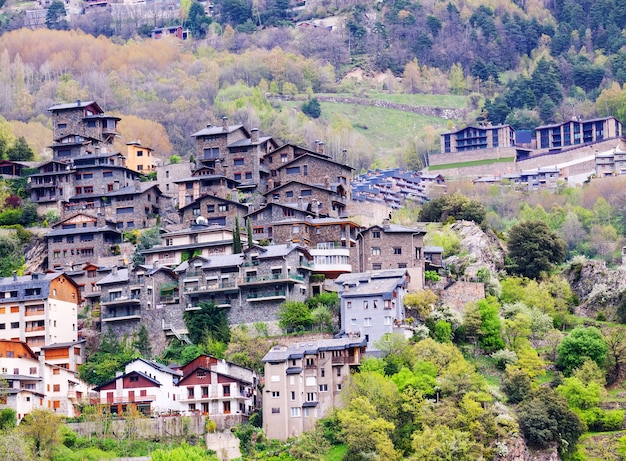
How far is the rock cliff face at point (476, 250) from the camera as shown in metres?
107

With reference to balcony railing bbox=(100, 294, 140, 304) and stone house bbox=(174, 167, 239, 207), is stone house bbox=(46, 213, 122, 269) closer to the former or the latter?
stone house bbox=(174, 167, 239, 207)

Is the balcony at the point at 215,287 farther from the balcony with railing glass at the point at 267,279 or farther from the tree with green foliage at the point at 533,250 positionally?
the tree with green foliage at the point at 533,250

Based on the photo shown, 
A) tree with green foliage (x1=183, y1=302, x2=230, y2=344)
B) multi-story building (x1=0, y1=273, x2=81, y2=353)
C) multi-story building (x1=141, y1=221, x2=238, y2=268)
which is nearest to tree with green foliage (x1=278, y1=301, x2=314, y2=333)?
tree with green foliage (x1=183, y1=302, x2=230, y2=344)

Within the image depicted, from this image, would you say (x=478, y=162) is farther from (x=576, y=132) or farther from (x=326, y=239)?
(x=326, y=239)

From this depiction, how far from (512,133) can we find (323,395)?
304 feet

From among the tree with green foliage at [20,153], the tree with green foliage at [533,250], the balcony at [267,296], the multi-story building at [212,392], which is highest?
the tree with green foliage at [20,153]

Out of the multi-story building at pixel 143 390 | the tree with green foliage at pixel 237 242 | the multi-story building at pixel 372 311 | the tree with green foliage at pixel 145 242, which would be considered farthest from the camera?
the tree with green foliage at pixel 145 242

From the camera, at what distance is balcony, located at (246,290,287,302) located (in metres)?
99.1

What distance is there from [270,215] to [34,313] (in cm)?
1985

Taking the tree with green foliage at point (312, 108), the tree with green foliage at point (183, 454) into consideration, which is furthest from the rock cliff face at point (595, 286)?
the tree with green foliage at point (312, 108)

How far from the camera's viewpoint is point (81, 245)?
112 m

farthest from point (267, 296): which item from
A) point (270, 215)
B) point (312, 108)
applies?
point (312, 108)

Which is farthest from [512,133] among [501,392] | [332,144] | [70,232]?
[501,392]

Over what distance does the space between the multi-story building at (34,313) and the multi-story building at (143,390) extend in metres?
9.72
